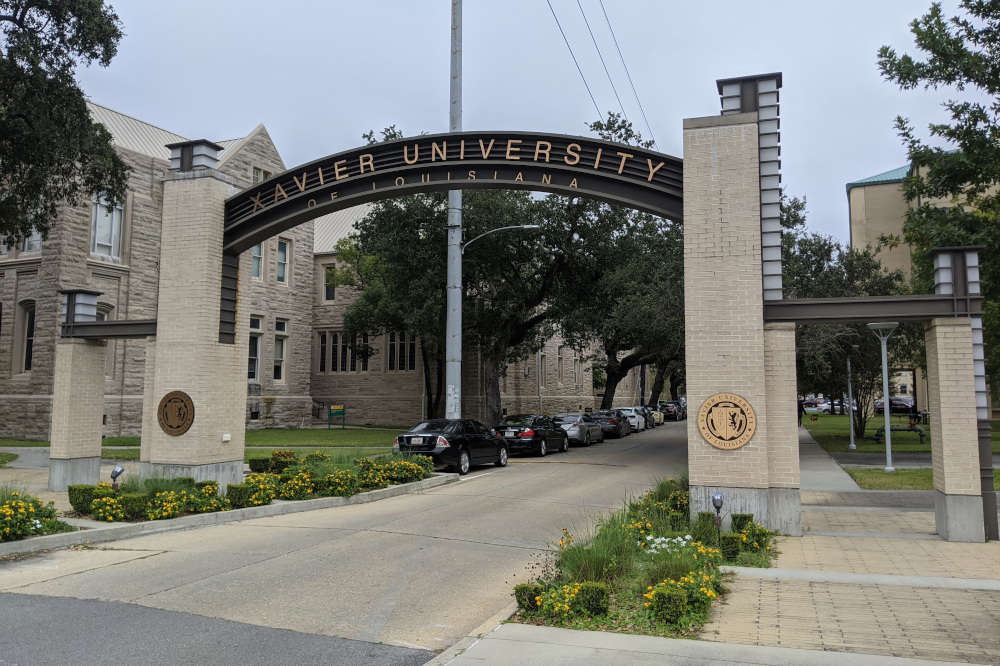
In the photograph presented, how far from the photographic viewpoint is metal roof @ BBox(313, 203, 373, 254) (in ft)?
140

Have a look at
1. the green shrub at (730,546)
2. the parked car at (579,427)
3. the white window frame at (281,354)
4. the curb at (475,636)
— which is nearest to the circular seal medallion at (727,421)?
the green shrub at (730,546)

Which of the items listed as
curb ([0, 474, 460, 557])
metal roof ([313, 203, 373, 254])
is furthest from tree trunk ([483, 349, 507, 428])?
curb ([0, 474, 460, 557])

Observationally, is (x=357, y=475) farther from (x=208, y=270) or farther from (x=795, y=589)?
(x=795, y=589)

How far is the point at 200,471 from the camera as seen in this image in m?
13.0

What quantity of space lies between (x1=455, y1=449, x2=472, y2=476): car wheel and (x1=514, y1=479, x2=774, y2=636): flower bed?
1012 centimetres

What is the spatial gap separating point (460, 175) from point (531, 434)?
14.2m

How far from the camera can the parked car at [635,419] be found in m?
41.6

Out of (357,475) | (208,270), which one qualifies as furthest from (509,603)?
(208,270)

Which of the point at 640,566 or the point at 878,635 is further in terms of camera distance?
the point at 640,566

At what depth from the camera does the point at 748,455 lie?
9.76 m

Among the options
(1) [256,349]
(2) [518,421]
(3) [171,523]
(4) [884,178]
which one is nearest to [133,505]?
(3) [171,523]

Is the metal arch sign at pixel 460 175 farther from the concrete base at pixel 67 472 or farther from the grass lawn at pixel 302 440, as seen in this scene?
the grass lawn at pixel 302 440

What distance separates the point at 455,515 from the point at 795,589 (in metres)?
6.27

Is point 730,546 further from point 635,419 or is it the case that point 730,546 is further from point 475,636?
point 635,419
